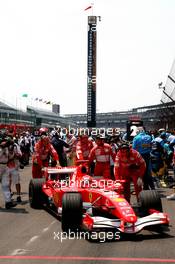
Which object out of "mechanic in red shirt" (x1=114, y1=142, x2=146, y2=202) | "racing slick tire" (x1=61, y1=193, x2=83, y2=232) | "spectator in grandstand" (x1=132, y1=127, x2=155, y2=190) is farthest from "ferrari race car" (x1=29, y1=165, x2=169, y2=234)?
"spectator in grandstand" (x1=132, y1=127, x2=155, y2=190)

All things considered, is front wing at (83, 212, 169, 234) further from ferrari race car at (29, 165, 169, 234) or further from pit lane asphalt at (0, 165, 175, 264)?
pit lane asphalt at (0, 165, 175, 264)

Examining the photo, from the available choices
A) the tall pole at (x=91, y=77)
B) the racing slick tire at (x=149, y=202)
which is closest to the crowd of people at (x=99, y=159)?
the racing slick tire at (x=149, y=202)

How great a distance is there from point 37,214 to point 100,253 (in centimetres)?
397

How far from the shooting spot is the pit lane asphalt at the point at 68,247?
300 inches

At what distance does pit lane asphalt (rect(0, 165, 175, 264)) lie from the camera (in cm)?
762

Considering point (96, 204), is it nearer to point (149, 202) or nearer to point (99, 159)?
point (149, 202)

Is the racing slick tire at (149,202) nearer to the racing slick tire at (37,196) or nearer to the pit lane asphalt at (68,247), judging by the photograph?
the pit lane asphalt at (68,247)

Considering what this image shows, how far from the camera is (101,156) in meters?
13.1

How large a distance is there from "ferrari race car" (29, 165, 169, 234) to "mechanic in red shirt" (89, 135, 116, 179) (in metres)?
1.01

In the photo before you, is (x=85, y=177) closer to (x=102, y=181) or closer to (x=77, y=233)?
(x=102, y=181)

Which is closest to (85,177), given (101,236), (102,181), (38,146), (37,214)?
(102,181)

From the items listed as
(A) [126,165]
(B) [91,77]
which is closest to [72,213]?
(A) [126,165]

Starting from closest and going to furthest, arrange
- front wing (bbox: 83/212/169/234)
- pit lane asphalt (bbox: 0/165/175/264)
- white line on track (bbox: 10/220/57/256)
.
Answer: pit lane asphalt (bbox: 0/165/175/264)
white line on track (bbox: 10/220/57/256)
front wing (bbox: 83/212/169/234)

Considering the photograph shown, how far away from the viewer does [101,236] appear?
910 cm
